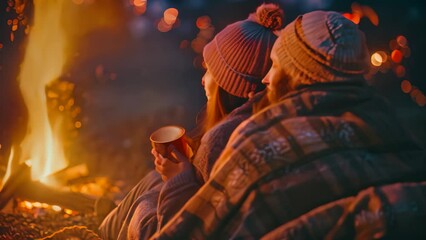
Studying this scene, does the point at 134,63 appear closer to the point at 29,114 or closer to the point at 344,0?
the point at 29,114

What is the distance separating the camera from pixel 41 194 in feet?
17.1

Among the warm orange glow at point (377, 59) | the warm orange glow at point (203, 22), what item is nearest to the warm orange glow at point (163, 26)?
the warm orange glow at point (203, 22)

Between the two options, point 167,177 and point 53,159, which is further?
point 53,159

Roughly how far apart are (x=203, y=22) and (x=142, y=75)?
1.34 meters

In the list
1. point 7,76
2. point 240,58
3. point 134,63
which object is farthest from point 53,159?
point 240,58

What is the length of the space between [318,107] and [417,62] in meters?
3.60

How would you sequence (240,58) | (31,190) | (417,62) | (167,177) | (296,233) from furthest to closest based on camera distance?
(417,62) → (31,190) → (240,58) → (167,177) → (296,233)

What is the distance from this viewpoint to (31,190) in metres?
5.20

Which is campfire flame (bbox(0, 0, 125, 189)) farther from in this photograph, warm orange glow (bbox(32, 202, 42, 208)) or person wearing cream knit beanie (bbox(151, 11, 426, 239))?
person wearing cream knit beanie (bbox(151, 11, 426, 239))

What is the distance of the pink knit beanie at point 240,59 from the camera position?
3738 millimetres

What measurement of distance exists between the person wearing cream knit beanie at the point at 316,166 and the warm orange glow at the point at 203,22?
349cm

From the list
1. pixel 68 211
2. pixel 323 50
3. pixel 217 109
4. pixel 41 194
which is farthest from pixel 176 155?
pixel 41 194

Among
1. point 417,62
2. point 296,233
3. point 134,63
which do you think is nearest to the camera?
point 296,233

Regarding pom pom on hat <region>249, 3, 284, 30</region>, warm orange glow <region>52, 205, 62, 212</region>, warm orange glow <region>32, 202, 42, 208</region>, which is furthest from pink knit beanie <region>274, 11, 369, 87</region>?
warm orange glow <region>32, 202, 42, 208</region>
